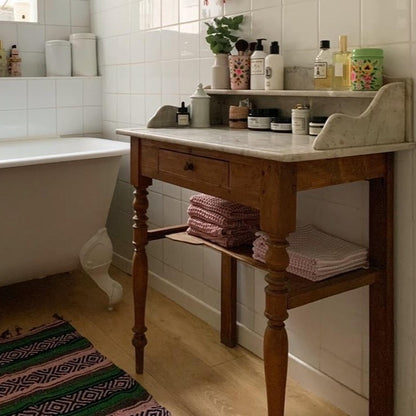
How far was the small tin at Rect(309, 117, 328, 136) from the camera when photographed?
1.65 metres

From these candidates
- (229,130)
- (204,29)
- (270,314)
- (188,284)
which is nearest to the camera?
(270,314)

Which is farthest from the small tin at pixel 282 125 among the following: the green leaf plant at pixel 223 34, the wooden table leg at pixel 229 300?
the wooden table leg at pixel 229 300

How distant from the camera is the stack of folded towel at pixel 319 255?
159 cm

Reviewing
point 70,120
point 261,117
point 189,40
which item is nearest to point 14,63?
point 70,120

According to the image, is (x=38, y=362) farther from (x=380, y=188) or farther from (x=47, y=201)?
(x=380, y=188)

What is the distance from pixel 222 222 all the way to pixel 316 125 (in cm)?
45

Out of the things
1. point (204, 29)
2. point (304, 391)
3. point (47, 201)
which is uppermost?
point (204, 29)

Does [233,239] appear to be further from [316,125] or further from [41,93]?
[41,93]

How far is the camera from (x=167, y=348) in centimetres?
229

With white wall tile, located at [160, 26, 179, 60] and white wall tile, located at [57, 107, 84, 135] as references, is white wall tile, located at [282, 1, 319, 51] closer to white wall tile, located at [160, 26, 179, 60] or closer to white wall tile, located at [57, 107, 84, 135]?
white wall tile, located at [160, 26, 179, 60]

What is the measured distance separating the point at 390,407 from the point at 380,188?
64 centimetres

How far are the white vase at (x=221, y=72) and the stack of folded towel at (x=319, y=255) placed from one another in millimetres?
593

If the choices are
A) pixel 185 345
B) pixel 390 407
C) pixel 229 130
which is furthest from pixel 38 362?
pixel 390 407

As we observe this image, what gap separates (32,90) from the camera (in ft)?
10.2
